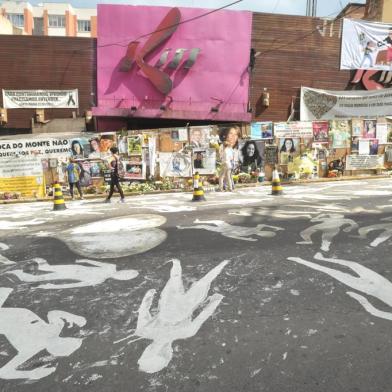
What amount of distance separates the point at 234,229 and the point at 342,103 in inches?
623

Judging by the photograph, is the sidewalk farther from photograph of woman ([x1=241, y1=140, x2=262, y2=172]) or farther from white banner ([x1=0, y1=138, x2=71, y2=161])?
white banner ([x1=0, y1=138, x2=71, y2=161])

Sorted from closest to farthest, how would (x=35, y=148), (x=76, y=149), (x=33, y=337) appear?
(x=33, y=337) → (x=35, y=148) → (x=76, y=149)

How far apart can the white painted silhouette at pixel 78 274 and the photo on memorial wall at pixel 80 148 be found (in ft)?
37.6

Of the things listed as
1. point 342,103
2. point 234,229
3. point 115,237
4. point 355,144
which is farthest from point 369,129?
point 115,237

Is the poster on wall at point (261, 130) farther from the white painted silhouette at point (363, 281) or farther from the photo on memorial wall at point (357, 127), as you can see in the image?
the white painted silhouette at point (363, 281)

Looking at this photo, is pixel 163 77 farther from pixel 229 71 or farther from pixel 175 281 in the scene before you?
pixel 175 281

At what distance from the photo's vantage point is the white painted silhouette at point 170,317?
3.24m

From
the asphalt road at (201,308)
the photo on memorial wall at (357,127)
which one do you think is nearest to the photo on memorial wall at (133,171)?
the photo on memorial wall at (357,127)

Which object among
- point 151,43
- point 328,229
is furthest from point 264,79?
point 328,229

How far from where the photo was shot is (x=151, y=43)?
18.4 m

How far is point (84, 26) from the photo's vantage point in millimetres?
67125

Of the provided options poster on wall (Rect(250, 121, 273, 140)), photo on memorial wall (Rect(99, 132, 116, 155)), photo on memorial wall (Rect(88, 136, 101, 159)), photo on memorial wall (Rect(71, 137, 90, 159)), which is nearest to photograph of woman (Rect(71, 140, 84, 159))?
photo on memorial wall (Rect(71, 137, 90, 159))

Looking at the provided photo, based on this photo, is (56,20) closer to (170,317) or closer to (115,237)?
(115,237)

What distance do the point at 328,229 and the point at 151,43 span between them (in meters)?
14.4
